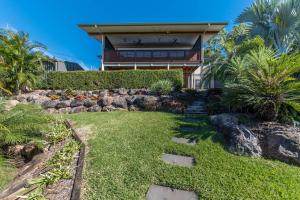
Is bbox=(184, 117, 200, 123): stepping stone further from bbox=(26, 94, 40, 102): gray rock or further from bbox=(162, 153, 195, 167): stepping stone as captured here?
bbox=(26, 94, 40, 102): gray rock

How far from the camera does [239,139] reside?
15.1 feet

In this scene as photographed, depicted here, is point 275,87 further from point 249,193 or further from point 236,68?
point 249,193

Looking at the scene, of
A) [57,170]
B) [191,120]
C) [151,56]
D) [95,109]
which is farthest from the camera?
[151,56]

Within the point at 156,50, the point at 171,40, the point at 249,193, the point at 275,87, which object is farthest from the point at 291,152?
the point at 171,40

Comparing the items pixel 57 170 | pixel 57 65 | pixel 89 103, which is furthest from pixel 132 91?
pixel 57 170

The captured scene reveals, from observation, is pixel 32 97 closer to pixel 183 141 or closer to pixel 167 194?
pixel 183 141

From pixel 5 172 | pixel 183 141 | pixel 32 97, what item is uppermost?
pixel 32 97

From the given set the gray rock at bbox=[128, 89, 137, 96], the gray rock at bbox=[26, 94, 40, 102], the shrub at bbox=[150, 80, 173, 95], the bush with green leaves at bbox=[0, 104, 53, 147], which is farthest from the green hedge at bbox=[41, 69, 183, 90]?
the bush with green leaves at bbox=[0, 104, 53, 147]

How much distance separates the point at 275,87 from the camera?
5062 millimetres

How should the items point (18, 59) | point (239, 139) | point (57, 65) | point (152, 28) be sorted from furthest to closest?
point (152, 28)
point (57, 65)
point (18, 59)
point (239, 139)

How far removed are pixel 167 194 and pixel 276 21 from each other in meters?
9.78

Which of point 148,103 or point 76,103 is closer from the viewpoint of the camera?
point 148,103

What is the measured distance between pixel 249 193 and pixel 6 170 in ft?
14.4

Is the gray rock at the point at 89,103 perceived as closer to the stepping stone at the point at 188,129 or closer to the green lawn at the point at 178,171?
the green lawn at the point at 178,171
